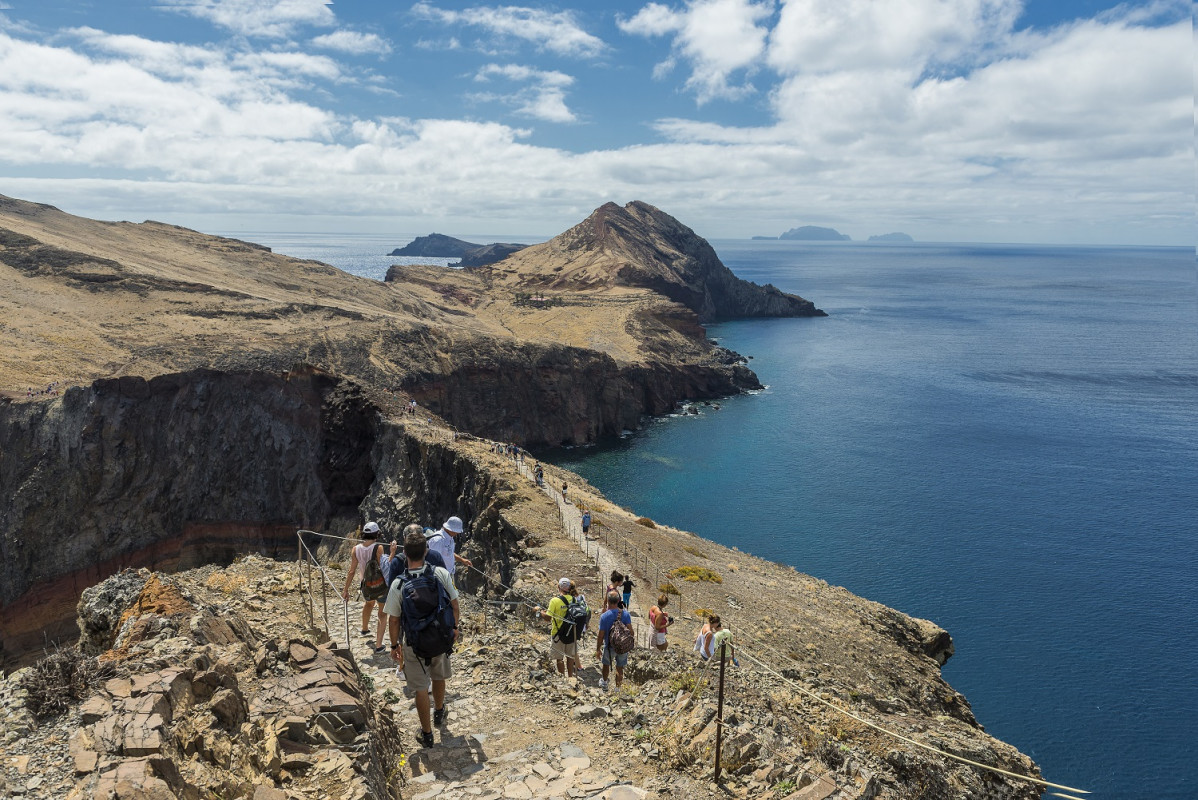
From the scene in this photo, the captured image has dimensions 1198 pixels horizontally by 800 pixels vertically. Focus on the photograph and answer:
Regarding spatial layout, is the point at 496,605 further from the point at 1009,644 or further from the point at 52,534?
the point at 52,534

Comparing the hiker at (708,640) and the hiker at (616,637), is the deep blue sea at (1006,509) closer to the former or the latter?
the hiker at (708,640)

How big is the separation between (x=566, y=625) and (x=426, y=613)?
14.4 ft

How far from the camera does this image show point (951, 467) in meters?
65.8

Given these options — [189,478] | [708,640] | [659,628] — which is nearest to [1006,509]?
[708,640]

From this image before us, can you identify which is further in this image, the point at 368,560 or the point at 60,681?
the point at 368,560

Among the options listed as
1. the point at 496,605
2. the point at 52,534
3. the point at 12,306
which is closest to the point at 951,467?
the point at 496,605

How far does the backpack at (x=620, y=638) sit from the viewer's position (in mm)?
13422

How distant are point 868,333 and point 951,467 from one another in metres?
86.2

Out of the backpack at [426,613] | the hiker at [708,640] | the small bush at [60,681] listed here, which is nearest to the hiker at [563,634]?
the hiker at [708,640]

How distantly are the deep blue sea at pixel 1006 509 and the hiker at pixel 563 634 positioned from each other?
1091 inches

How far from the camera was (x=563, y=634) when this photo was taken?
12914mm

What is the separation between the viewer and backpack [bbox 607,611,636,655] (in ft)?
44.0

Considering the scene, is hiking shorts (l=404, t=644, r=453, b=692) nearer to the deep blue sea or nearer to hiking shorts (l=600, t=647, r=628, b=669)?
hiking shorts (l=600, t=647, r=628, b=669)

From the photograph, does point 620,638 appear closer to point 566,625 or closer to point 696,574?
point 566,625
